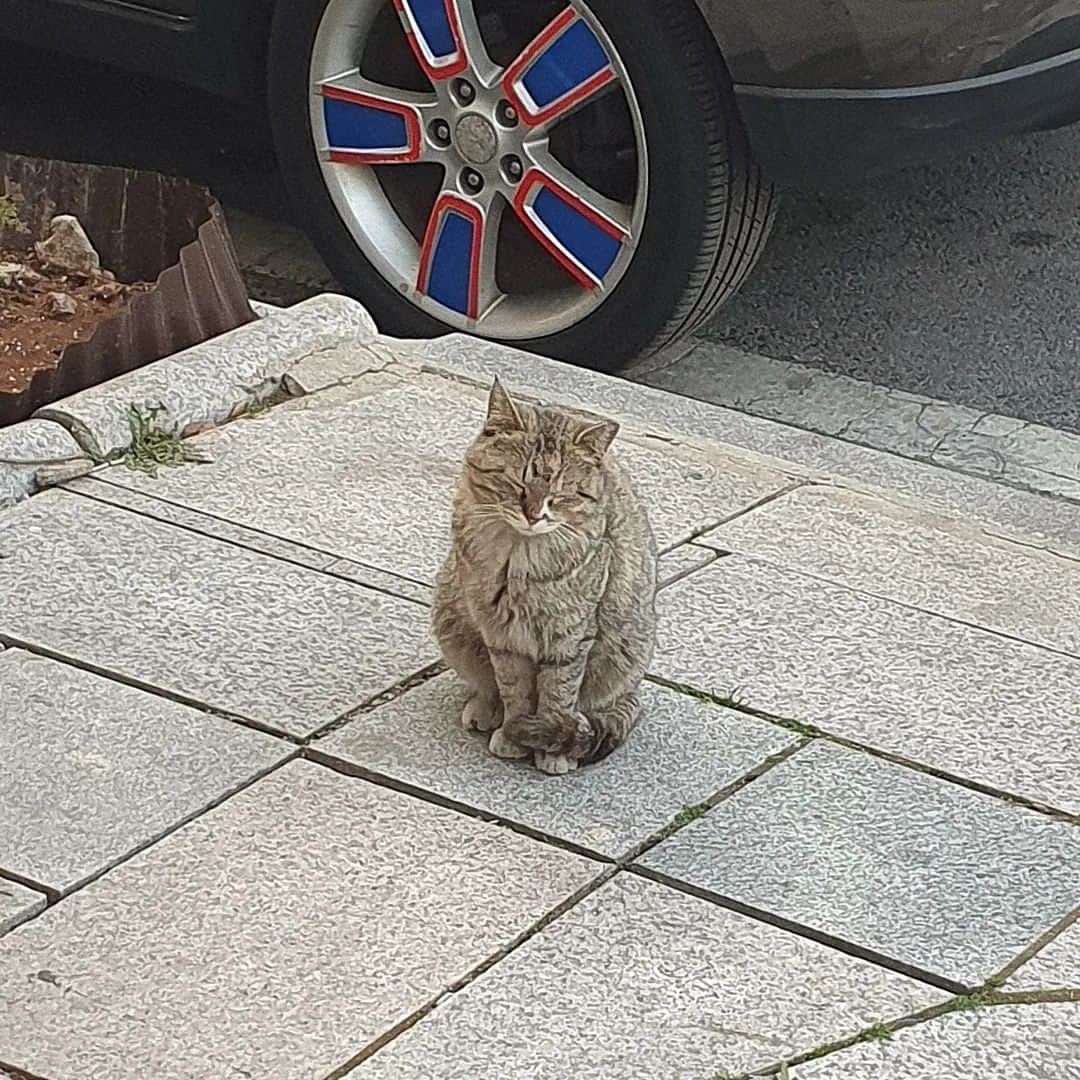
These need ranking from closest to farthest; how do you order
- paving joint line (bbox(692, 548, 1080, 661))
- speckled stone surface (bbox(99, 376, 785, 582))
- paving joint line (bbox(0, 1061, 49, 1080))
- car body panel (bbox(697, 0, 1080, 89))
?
paving joint line (bbox(0, 1061, 49, 1080)) < paving joint line (bbox(692, 548, 1080, 661)) < speckled stone surface (bbox(99, 376, 785, 582)) < car body panel (bbox(697, 0, 1080, 89))

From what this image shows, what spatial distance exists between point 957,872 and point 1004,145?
3898 mm

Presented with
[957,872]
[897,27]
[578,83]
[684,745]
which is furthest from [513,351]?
[957,872]

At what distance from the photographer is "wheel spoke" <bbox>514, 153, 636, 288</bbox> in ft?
15.9

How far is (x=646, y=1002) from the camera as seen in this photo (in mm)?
2721

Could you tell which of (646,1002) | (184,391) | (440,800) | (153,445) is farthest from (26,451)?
(646,1002)

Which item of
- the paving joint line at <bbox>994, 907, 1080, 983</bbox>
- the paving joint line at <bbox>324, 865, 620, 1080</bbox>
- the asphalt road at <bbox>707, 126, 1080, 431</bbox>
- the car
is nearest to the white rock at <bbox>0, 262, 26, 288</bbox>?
the car

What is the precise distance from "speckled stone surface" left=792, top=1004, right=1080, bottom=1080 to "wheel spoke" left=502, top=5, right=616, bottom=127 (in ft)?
8.75

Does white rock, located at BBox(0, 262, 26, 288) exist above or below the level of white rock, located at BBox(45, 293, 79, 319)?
above

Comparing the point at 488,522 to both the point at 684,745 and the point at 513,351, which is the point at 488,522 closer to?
the point at 684,745

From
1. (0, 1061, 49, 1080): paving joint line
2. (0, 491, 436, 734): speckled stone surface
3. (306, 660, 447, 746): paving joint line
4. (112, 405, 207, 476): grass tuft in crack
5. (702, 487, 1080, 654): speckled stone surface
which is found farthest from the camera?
(112, 405, 207, 476): grass tuft in crack

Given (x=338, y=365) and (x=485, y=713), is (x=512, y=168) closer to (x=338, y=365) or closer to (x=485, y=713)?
(x=338, y=365)

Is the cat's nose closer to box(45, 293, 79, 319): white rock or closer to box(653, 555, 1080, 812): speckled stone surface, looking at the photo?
box(653, 555, 1080, 812): speckled stone surface

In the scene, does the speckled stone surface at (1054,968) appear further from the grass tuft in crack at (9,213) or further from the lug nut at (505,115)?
the grass tuft in crack at (9,213)

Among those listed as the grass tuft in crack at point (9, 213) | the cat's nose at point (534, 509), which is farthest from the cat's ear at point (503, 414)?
the grass tuft in crack at point (9, 213)
